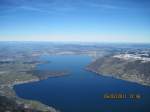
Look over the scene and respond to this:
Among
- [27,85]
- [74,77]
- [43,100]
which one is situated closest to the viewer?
[43,100]

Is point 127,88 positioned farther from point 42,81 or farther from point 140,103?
point 42,81

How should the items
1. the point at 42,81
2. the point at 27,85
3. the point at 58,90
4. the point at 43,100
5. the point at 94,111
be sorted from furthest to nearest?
the point at 42,81
the point at 27,85
the point at 58,90
the point at 43,100
the point at 94,111

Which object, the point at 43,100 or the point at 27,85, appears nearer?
the point at 43,100

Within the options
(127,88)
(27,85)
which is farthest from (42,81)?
(127,88)

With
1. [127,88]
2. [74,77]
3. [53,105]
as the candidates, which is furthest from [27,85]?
[127,88]

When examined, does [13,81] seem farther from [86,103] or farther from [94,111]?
[94,111]

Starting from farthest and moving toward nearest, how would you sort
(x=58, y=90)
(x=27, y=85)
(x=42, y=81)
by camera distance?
(x=42, y=81)
(x=27, y=85)
(x=58, y=90)

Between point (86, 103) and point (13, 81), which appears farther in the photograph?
point (13, 81)
